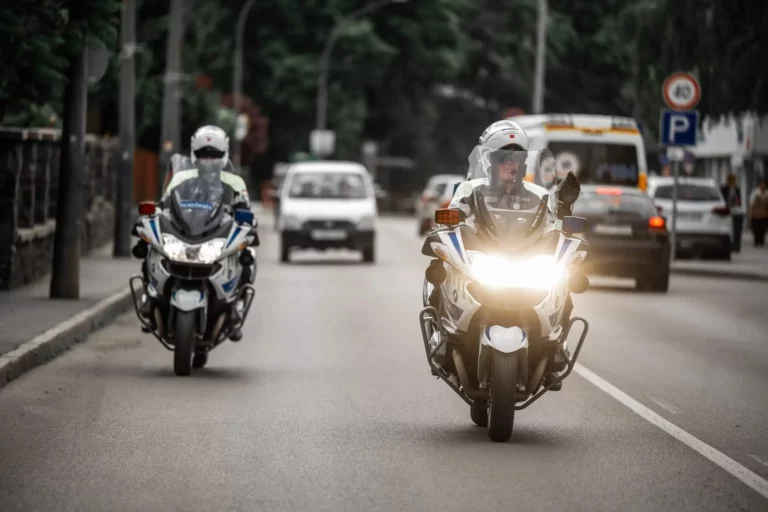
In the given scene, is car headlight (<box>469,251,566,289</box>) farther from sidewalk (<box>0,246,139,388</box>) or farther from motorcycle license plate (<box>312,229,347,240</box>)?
motorcycle license plate (<box>312,229,347,240</box>)

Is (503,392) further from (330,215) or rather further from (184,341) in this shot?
(330,215)

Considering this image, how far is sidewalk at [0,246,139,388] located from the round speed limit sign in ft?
30.8

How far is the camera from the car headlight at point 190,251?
41.9 ft

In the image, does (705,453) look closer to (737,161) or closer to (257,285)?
(257,285)

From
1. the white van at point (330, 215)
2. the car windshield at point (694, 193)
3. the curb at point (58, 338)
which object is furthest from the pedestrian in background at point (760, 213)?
the curb at point (58, 338)

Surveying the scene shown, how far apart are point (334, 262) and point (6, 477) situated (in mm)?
23612

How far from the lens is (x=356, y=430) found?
33.6 feet

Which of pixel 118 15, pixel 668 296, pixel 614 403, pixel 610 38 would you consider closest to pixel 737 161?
pixel 610 38

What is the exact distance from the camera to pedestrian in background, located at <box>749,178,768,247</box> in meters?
43.7

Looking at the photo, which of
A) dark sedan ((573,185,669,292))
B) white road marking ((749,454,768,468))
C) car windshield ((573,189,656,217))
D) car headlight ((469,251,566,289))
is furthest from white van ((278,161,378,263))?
white road marking ((749,454,768,468))

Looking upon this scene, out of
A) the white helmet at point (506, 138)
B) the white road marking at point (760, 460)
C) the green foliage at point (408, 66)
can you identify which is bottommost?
the white road marking at point (760, 460)

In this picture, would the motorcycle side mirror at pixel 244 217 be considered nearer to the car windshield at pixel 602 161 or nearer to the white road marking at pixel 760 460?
the white road marking at pixel 760 460

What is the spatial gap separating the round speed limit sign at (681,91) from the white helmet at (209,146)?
15809mm

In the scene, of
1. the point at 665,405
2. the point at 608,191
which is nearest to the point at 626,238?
the point at 608,191
